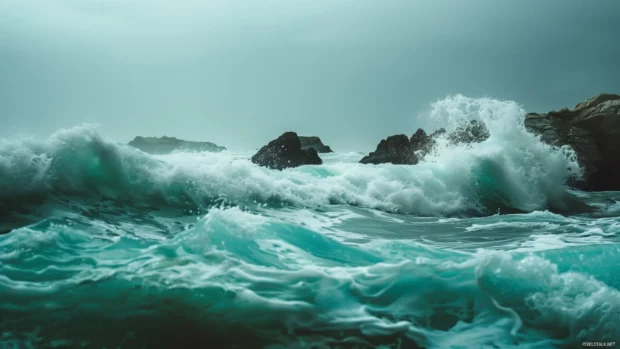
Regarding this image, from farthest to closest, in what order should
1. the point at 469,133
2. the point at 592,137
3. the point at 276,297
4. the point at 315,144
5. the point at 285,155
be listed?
the point at 315,144
the point at 285,155
the point at 592,137
the point at 469,133
the point at 276,297

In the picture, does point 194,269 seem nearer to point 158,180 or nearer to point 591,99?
point 158,180

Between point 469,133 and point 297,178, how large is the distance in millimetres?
9244

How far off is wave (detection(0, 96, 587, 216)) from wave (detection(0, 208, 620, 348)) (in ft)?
8.78

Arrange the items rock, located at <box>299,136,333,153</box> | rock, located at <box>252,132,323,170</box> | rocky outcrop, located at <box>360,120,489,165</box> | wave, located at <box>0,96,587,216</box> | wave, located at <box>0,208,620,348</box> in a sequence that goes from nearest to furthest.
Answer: wave, located at <box>0,208,620,348</box> < wave, located at <box>0,96,587,216</box> < rock, located at <box>252,132,323,170</box> < rocky outcrop, located at <box>360,120,489,165</box> < rock, located at <box>299,136,333,153</box>

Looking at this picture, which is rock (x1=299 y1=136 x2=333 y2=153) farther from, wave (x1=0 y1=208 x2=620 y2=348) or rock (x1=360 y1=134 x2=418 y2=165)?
wave (x1=0 y1=208 x2=620 y2=348)

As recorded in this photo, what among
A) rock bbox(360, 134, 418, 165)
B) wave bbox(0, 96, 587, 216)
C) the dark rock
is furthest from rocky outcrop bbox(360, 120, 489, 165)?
wave bbox(0, 96, 587, 216)

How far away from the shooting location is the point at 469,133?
16.6m

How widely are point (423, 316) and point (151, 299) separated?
203 centimetres

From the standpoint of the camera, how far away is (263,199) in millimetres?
8789

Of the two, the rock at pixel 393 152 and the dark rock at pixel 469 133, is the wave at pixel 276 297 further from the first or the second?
the rock at pixel 393 152

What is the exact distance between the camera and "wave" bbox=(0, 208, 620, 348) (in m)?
2.71

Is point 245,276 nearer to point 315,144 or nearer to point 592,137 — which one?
point 592,137

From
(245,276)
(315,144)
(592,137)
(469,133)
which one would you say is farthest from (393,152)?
(245,276)

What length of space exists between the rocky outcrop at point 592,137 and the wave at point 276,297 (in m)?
15.8
